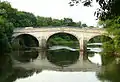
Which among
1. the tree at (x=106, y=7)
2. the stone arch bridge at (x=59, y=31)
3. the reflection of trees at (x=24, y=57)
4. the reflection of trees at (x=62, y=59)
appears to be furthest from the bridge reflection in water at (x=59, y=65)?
the tree at (x=106, y=7)

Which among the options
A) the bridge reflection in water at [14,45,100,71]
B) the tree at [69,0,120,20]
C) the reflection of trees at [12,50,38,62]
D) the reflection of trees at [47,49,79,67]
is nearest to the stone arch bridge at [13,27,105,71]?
the reflection of trees at [47,49,79,67]

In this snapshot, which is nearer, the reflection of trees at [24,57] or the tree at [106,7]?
the tree at [106,7]

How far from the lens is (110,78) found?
66.2 feet

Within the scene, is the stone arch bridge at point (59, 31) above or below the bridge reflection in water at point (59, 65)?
above

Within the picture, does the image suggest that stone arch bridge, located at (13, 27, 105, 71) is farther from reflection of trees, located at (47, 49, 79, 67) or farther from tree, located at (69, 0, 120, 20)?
tree, located at (69, 0, 120, 20)

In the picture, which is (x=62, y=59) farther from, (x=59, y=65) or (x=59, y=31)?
(x=59, y=31)

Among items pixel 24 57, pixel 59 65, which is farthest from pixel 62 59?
pixel 59 65

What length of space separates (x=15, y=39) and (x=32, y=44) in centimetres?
1017

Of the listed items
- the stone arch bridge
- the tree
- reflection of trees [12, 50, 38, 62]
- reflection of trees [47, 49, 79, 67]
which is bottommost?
reflection of trees [47, 49, 79, 67]

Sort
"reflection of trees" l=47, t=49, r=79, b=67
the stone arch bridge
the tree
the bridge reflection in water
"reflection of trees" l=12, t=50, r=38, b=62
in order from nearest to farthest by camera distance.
Answer: the tree, the bridge reflection in water, "reflection of trees" l=47, t=49, r=79, b=67, "reflection of trees" l=12, t=50, r=38, b=62, the stone arch bridge

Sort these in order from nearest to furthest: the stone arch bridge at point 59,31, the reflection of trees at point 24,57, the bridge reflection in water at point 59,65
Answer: the bridge reflection in water at point 59,65
the reflection of trees at point 24,57
the stone arch bridge at point 59,31

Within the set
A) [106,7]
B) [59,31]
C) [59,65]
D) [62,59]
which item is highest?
[106,7]

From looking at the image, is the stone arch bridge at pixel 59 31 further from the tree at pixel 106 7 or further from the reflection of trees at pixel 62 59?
the tree at pixel 106 7

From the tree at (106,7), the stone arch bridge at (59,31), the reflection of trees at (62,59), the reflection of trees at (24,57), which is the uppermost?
the tree at (106,7)
